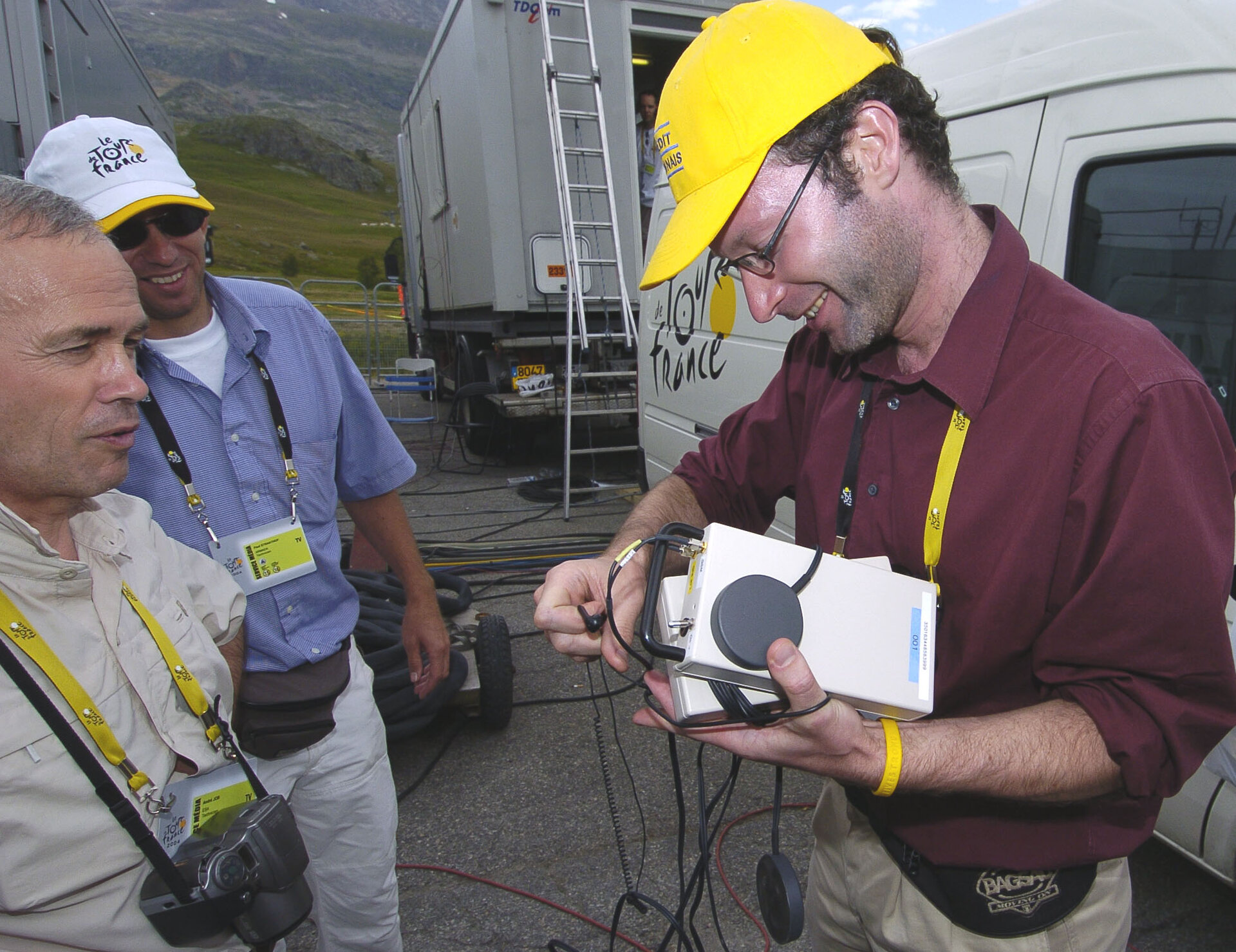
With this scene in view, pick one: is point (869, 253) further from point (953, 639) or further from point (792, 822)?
point (792, 822)

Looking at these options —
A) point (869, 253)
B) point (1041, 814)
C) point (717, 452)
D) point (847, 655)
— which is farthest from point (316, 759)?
point (869, 253)

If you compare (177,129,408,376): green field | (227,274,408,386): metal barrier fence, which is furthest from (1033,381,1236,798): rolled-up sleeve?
(177,129,408,376): green field

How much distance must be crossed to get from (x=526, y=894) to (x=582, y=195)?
5.23 metres

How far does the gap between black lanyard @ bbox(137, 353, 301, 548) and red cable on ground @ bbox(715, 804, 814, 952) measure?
169 centimetres

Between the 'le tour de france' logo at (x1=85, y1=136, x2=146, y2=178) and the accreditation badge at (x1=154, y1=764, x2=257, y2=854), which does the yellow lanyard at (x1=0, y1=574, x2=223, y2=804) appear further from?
the 'le tour de france' logo at (x1=85, y1=136, x2=146, y2=178)

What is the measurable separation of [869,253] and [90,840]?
1.39m

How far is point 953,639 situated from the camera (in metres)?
1.06

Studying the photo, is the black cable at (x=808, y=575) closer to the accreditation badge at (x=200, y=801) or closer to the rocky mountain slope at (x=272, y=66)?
the accreditation badge at (x=200, y=801)

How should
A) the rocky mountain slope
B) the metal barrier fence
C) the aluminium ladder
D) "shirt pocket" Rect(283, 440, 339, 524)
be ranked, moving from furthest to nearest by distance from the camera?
the rocky mountain slope, the metal barrier fence, the aluminium ladder, "shirt pocket" Rect(283, 440, 339, 524)

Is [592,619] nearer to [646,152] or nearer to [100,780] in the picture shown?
[100,780]

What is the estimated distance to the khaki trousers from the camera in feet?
3.58

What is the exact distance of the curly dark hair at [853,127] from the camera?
1.07m

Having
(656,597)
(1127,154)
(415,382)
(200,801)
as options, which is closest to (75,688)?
(200,801)

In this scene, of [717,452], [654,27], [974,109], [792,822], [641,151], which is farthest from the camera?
[641,151]
